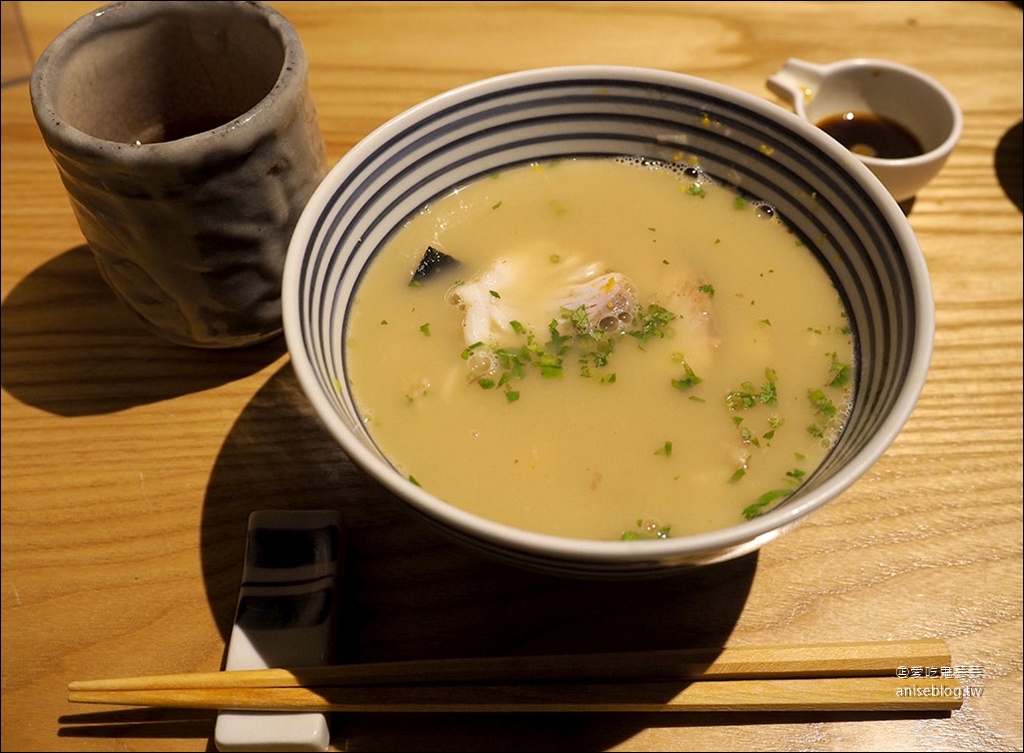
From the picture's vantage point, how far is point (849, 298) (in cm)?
146

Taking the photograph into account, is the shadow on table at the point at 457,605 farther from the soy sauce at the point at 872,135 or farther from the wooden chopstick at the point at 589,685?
the soy sauce at the point at 872,135

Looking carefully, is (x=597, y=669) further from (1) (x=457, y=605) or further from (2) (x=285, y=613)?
(2) (x=285, y=613)

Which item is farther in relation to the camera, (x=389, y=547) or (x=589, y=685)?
(x=389, y=547)

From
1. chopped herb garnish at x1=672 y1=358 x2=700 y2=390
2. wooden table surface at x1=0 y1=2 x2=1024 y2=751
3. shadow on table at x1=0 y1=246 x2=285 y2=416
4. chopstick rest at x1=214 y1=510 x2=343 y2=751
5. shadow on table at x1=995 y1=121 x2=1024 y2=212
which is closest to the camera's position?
chopstick rest at x1=214 y1=510 x2=343 y2=751

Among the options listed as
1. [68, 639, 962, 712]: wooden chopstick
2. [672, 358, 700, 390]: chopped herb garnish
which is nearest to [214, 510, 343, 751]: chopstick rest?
[68, 639, 962, 712]: wooden chopstick

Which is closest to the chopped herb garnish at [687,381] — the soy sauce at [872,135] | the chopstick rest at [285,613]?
the chopstick rest at [285,613]

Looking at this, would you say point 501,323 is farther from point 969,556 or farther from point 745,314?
point 969,556

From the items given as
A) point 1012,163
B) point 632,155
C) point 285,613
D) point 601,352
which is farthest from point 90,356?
point 1012,163

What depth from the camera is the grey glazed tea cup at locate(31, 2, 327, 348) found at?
135cm

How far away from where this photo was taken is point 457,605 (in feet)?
4.58

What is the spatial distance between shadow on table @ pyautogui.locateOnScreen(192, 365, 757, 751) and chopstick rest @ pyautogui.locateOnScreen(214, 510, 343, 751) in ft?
0.23

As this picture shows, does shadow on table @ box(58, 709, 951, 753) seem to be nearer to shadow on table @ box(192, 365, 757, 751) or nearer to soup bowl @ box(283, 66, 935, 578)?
shadow on table @ box(192, 365, 757, 751)

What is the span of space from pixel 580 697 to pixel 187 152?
3.47 feet

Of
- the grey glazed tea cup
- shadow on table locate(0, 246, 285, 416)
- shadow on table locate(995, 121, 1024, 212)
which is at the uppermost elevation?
shadow on table locate(995, 121, 1024, 212)
